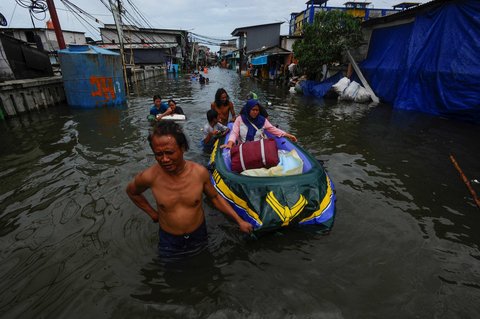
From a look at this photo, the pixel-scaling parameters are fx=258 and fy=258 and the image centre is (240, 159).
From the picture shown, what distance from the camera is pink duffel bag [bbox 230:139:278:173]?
4160 mm

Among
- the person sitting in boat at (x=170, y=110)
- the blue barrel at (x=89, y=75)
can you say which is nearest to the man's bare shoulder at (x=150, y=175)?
the person sitting in boat at (x=170, y=110)

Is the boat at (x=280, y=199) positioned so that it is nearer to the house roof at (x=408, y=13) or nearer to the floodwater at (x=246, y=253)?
the floodwater at (x=246, y=253)

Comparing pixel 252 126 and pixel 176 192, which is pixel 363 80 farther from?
pixel 176 192

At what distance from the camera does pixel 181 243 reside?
3086 millimetres

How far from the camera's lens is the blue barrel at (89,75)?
42.0 feet

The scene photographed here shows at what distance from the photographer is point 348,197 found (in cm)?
504

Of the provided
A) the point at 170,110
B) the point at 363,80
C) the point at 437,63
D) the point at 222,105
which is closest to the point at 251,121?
the point at 222,105

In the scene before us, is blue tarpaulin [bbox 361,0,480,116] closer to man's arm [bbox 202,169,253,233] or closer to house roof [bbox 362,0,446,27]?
house roof [bbox 362,0,446,27]

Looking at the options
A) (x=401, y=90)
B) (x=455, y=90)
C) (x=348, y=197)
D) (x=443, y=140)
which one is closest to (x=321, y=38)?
(x=401, y=90)

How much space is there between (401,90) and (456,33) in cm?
295

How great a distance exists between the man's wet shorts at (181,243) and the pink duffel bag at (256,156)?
1.35 metres

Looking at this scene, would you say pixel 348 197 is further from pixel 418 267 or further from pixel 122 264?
pixel 122 264

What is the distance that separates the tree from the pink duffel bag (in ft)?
51.9

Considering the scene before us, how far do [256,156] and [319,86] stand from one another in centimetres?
1544
